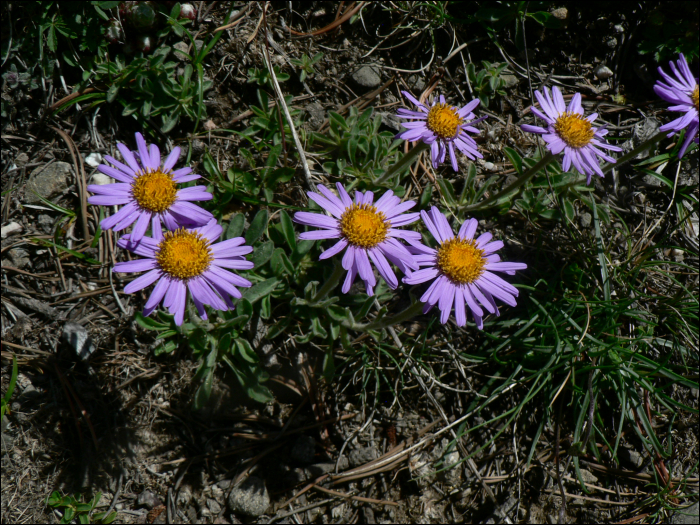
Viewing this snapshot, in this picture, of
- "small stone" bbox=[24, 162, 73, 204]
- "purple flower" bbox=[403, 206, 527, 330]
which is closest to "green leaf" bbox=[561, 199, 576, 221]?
"purple flower" bbox=[403, 206, 527, 330]

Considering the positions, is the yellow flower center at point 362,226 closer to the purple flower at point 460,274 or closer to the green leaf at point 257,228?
the purple flower at point 460,274

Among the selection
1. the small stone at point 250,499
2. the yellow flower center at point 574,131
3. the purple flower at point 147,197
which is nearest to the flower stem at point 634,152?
the yellow flower center at point 574,131

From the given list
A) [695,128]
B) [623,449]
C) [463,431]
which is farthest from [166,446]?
[695,128]

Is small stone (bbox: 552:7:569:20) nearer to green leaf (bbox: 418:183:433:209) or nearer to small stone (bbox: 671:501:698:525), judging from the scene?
green leaf (bbox: 418:183:433:209)

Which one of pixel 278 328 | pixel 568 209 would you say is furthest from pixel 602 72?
pixel 278 328

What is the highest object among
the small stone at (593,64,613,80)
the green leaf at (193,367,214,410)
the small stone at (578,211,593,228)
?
the small stone at (593,64,613,80)

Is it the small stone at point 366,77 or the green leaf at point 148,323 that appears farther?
the small stone at point 366,77
